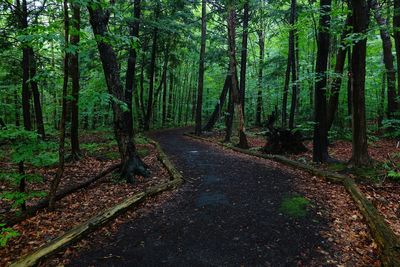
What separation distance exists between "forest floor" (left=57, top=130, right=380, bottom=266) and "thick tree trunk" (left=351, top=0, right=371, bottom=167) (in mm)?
1556

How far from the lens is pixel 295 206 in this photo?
19.8ft

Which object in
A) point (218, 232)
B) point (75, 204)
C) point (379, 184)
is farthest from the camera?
point (379, 184)

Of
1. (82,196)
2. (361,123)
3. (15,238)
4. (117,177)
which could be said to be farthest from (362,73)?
(15,238)

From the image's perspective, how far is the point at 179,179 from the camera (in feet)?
26.1

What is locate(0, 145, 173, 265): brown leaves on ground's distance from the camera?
4.77 meters

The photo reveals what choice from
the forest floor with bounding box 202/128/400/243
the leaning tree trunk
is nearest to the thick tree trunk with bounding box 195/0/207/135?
the forest floor with bounding box 202/128/400/243

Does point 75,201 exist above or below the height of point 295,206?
below

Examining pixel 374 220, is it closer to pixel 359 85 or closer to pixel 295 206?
pixel 295 206

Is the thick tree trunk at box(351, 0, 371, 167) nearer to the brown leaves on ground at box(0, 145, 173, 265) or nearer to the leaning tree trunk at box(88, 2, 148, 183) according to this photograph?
the brown leaves on ground at box(0, 145, 173, 265)

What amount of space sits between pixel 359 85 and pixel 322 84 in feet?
4.30

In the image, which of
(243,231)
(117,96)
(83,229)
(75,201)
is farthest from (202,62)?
(83,229)

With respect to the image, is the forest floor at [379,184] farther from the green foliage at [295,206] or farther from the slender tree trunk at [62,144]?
the slender tree trunk at [62,144]

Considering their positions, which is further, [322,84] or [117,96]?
[322,84]

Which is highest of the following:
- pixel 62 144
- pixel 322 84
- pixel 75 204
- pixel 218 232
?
pixel 322 84
